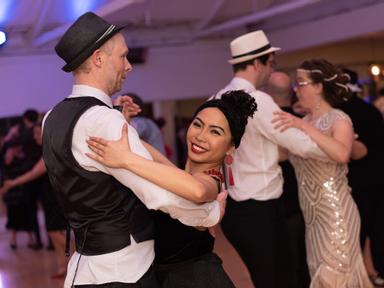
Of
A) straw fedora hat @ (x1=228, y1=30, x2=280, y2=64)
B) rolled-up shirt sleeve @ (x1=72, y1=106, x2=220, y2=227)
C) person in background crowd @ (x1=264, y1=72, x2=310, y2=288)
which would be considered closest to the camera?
rolled-up shirt sleeve @ (x1=72, y1=106, x2=220, y2=227)

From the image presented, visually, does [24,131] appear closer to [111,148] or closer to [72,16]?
[72,16]

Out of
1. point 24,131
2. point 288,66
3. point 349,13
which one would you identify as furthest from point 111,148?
point 288,66

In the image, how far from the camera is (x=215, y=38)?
Answer: 10234mm

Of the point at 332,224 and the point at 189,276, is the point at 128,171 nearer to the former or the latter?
the point at 189,276

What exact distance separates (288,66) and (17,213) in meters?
5.09

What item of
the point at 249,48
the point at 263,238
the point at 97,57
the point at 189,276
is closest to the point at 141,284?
the point at 189,276

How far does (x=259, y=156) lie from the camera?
3.52m

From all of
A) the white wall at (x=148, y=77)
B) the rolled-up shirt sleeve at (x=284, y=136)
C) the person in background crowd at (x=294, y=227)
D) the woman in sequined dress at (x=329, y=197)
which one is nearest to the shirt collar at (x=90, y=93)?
the rolled-up shirt sleeve at (x=284, y=136)

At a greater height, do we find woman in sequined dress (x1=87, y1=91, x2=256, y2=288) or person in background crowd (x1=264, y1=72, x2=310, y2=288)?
woman in sequined dress (x1=87, y1=91, x2=256, y2=288)

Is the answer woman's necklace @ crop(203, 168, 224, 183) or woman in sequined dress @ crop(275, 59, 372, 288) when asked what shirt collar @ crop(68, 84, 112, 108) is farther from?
woman in sequined dress @ crop(275, 59, 372, 288)

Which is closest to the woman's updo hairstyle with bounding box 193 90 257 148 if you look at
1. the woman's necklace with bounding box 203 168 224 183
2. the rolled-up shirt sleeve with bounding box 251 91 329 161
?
the woman's necklace with bounding box 203 168 224 183

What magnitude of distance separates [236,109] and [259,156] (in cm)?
103

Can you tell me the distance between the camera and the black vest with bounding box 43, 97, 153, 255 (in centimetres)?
207

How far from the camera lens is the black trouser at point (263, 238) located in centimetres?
350
